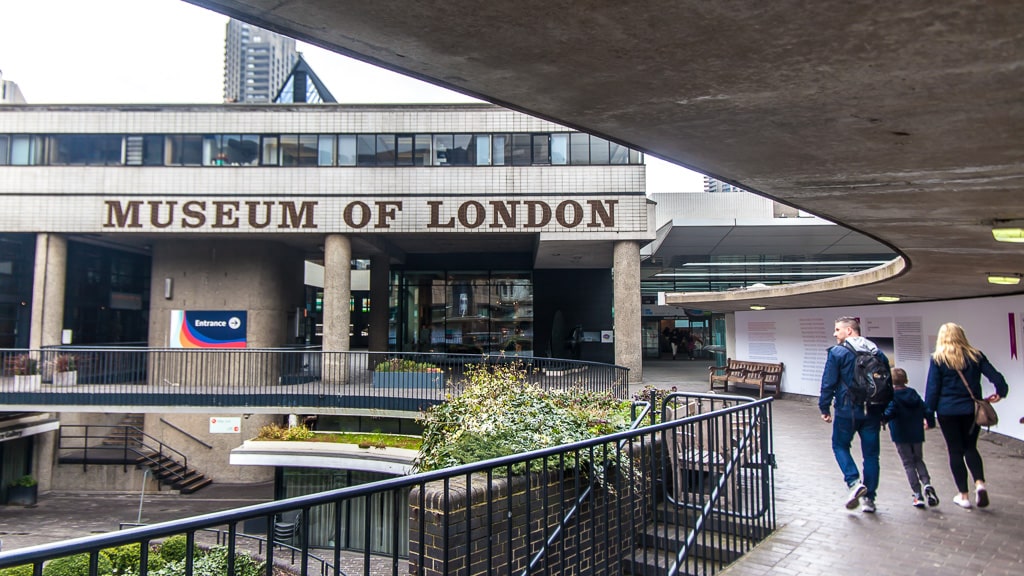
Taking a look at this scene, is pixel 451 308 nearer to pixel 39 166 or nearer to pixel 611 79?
pixel 39 166

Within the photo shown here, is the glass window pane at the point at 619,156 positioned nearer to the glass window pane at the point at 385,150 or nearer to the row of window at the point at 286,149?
the row of window at the point at 286,149

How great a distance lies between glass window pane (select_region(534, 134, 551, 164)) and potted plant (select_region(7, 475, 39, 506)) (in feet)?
59.3

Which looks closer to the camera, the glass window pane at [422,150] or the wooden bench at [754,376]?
the wooden bench at [754,376]

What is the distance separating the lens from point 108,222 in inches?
749

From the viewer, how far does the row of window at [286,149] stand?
769 inches

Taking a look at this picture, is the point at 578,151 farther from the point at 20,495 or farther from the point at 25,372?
the point at 20,495

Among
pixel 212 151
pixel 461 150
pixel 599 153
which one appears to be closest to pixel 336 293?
pixel 461 150

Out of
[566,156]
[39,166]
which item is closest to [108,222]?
[39,166]

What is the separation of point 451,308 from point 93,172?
502 inches

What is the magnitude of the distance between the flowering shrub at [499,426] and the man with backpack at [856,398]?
194 cm

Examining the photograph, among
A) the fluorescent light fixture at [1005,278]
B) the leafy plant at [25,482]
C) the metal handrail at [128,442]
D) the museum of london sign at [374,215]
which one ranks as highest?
the museum of london sign at [374,215]

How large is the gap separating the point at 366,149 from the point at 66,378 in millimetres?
10056

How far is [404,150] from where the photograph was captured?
19.7 m

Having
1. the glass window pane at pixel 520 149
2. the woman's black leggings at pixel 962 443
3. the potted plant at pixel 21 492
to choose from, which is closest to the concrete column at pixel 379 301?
the glass window pane at pixel 520 149
